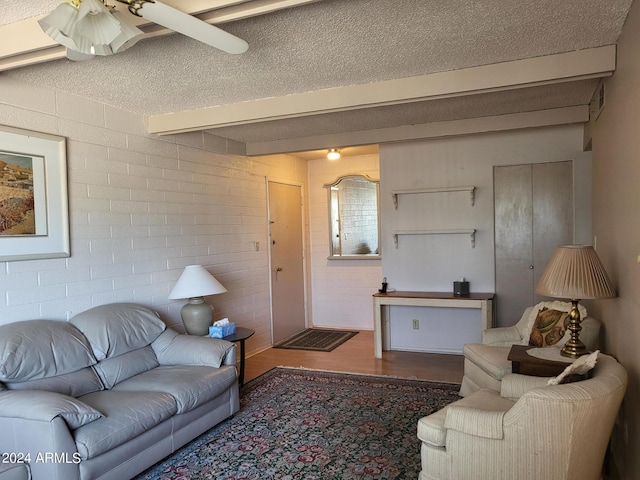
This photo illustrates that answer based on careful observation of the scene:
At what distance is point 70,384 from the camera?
109 inches

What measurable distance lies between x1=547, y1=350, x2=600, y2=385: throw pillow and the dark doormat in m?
3.53

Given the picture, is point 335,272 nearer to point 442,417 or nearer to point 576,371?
point 442,417

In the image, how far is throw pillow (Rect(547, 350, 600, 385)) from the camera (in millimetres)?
2083

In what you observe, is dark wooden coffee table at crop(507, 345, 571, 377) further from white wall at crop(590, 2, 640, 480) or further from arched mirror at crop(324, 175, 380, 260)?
arched mirror at crop(324, 175, 380, 260)

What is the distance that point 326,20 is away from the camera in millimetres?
2182

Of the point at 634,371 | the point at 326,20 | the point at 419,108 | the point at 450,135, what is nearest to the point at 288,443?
the point at 634,371

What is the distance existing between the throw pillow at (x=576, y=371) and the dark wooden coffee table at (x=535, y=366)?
0.51m

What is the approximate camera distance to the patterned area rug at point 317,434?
2703 mm

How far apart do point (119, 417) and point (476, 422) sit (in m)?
1.84

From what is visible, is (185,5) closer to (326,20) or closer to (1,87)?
(326,20)

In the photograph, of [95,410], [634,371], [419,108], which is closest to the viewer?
[634,371]

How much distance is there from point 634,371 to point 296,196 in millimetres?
4830

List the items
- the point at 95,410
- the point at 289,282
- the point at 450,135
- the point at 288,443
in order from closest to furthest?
the point at 95,410 < the point at 288,443 < the point at 450,135 < the point at 289,282

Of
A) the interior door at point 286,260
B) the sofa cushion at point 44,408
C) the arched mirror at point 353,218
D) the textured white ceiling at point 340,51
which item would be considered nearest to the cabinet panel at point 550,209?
the textured white ceiling at point 340,51
